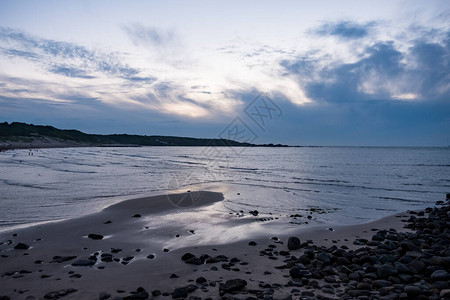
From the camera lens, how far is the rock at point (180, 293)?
17.7ft

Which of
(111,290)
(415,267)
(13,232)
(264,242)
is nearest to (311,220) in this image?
(264,242)

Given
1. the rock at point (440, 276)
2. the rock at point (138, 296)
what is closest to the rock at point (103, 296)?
the rock at point (138, 296)

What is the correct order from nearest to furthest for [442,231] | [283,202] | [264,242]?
[264,242] < [442,231] < [283,202]

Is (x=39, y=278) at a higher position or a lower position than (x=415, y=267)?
lower

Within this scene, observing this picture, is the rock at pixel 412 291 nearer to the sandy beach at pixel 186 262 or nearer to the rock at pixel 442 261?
the sandy beach at pixel 186 262

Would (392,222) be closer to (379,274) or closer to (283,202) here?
(283,202)

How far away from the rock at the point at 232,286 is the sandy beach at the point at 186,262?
0.06ft

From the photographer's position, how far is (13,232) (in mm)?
9570

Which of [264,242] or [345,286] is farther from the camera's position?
[264,242]

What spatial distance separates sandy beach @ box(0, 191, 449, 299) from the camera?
5.60m

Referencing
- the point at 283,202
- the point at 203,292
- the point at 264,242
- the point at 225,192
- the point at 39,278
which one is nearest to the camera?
the point at 203,292

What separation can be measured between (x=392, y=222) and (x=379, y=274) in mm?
7091

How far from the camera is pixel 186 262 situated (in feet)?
23.6

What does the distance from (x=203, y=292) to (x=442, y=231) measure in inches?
346
